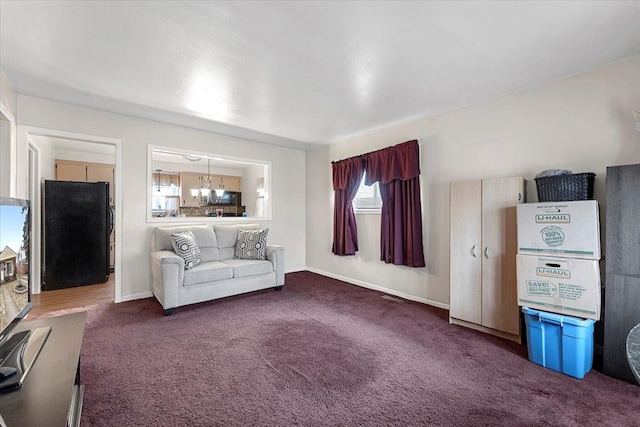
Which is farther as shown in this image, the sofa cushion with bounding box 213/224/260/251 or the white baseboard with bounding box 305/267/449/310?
the sofa cushion with bounding box 213/224/260/251

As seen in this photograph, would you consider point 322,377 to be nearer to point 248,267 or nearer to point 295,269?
point 248,267

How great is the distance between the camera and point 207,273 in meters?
3.55

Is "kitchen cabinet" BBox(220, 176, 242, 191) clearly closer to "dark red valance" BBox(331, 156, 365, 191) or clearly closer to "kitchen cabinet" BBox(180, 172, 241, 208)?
"kitchen cabinet" BBox(180, 172, 241, 208)

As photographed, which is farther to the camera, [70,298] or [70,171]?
[70,171]

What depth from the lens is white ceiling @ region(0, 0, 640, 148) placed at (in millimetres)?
1833

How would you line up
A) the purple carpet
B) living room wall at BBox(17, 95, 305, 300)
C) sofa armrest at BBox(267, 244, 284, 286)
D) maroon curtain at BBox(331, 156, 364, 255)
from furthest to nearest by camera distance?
maroon curtain at BBox(331, 156, 364, 255) < sofa armrest at BBox(267, 244, 284, 286) < living room wall at BBox(17, 95, 305, 300) < the purple carpet

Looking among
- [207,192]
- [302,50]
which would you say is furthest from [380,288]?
[207,192]

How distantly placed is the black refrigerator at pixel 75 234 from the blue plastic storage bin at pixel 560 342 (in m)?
5.94

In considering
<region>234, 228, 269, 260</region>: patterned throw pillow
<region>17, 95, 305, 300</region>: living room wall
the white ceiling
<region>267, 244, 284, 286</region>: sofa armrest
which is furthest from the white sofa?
the white ceiling

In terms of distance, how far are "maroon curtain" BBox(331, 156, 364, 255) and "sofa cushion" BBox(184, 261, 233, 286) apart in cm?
186

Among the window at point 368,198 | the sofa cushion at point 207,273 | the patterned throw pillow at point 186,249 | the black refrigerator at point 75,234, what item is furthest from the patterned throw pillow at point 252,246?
the black refrigerator at point 75,234

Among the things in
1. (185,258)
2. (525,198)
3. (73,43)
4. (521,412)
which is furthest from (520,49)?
(185,258)

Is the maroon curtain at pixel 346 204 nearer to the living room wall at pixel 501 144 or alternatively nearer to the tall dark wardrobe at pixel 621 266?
the living room wall at pixel 501 144

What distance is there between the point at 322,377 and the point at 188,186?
6.51 meters
